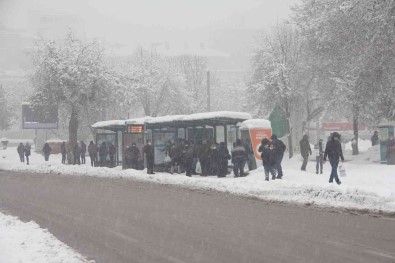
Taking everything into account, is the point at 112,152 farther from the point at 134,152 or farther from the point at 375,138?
the point at 375,138

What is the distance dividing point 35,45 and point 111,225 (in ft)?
111

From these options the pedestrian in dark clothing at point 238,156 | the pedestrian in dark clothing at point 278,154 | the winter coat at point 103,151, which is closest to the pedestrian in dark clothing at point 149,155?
the pedestrian in dark clothing at point 238,156

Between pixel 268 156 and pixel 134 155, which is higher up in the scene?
pixel 268 156

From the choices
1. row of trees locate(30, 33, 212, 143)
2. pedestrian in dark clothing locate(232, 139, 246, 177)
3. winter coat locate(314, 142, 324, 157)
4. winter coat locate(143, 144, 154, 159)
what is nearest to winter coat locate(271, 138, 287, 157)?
pedestrian in dark clothing locate(232, 139, 246, 177)

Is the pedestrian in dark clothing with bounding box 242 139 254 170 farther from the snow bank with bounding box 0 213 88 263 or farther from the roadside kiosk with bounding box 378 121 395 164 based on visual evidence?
the snow bank with bounding box 0 213 88 263

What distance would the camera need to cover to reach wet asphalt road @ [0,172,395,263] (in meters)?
7.47

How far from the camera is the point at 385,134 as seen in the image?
25938 millimetres

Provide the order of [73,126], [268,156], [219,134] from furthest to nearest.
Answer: [73,126]
[219,134]
[268,156]

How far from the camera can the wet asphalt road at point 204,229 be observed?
7469 mm

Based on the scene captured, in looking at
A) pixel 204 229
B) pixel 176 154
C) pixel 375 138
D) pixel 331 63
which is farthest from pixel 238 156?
pixel 375 138

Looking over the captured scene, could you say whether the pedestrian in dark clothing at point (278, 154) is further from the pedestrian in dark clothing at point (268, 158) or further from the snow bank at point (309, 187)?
the snow bank at point (309, 187)

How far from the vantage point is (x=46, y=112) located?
40.6 meters

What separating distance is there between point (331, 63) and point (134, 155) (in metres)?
13.8

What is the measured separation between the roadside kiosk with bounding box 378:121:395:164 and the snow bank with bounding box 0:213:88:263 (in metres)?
19.2
